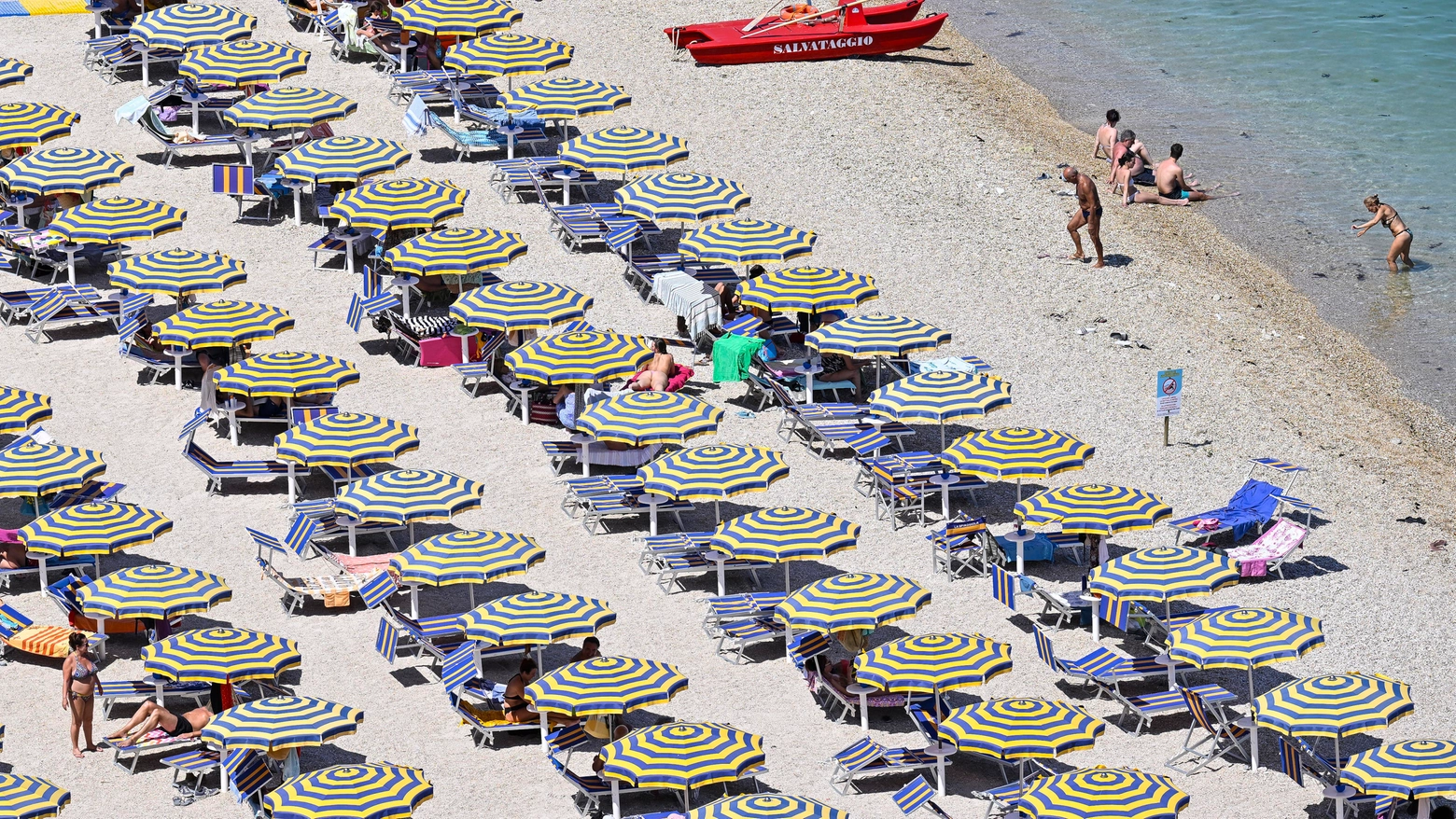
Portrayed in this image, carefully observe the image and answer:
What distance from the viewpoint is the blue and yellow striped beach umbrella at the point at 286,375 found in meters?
28.0

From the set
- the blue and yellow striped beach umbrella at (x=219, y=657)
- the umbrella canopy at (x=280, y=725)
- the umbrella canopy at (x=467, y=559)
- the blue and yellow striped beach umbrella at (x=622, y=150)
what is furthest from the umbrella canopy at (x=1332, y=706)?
the blue and yellow striped beach umbrella at (x=622, y=150)

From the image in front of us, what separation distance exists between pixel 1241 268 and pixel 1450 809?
1630 cm

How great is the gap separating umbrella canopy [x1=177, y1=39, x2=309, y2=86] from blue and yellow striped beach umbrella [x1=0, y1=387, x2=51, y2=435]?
10.6 meters

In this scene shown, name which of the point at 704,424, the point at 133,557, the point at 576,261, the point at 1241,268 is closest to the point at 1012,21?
the point at 1241,268

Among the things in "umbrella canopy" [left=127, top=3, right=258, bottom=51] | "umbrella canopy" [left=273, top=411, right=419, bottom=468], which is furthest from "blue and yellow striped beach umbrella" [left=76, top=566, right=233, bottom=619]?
"umbrella canopy" [left=127, top=3, right=258, bottom=51]

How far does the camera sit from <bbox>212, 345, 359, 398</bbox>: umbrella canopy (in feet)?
91.7

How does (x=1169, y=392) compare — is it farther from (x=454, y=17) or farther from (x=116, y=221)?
(x=454, y=17)

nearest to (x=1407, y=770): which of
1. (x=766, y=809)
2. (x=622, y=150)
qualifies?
(x=766, y=809)

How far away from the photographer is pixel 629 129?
34.7m

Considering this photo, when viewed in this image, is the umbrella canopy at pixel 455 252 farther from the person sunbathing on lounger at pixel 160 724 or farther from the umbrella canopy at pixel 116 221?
the person sunbathing on lounger at pixel 160 724

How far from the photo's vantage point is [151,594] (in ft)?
76.8

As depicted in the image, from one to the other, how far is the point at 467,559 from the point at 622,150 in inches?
457

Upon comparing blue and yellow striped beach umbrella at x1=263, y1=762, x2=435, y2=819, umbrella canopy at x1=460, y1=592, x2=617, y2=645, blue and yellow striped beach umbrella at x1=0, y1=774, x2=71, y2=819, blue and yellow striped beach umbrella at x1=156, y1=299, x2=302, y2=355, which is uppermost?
blue and yellow striped beach umbrella at x1=156, y1=299, x2=302, y2=355

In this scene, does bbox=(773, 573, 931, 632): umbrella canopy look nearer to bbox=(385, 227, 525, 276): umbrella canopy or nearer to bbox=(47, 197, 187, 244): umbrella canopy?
bbox=(385, 227, 525, 276): umbrella canopy
